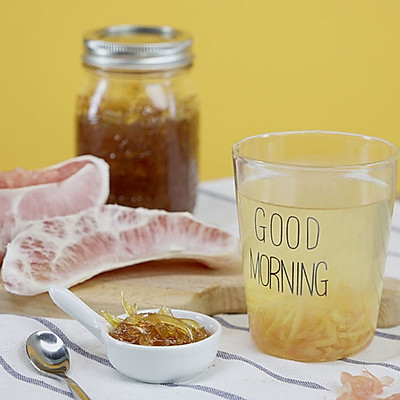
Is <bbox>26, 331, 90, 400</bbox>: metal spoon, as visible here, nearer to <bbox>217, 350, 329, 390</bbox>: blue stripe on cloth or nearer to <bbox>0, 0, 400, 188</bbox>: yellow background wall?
<bbox>217, 350, 329, 390</bbox>: blue stripe on cloth

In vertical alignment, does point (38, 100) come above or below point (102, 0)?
below

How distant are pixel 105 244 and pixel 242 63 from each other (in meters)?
2.27

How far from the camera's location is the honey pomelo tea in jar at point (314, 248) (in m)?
1.55

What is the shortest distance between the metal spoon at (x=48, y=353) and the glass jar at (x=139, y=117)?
83cm

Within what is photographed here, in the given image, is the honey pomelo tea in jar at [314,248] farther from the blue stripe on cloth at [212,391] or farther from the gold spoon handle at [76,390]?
the gold spoon handle at [76,390]

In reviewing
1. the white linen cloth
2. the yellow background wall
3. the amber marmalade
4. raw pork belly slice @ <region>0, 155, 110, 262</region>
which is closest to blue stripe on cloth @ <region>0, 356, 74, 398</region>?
the white linen cloth

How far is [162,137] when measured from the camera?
7.82 ft

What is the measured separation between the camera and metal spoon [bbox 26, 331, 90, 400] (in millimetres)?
1544

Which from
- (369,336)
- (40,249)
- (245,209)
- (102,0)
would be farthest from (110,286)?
(102,0)

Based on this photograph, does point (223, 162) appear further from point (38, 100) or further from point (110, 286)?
point (110, 286)

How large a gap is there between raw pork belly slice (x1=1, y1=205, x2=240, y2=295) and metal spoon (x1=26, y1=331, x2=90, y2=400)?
0.25 metres

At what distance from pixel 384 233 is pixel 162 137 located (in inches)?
35.9

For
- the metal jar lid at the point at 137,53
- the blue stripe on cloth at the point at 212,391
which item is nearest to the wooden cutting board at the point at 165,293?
the blue stripe on cloth at the point at 212,391

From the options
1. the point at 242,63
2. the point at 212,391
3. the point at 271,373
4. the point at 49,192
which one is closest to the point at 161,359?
the point at 212,391
